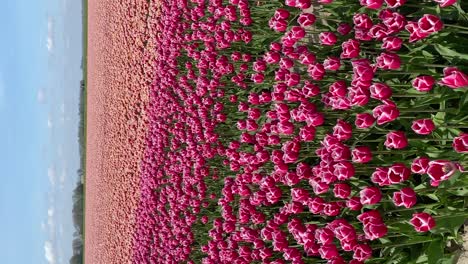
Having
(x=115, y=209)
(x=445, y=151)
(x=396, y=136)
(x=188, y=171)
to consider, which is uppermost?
(x=396, y=136)

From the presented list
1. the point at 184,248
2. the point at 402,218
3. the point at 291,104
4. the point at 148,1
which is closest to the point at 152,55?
the point at 148,1

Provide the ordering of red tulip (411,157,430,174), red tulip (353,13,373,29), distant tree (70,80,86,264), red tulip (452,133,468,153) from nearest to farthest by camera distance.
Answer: red tulip (452,133,468,153), red tulip (411,157,430,174), red tulip (353,13,373,29), distant tree (70,80,86,264)

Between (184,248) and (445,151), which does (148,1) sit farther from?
(445,151)

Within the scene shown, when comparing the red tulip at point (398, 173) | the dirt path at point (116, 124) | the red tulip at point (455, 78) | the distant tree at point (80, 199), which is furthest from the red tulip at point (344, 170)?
the distant tree at point (80, 199)

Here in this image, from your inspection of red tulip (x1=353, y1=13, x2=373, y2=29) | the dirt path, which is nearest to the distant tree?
the dirt path

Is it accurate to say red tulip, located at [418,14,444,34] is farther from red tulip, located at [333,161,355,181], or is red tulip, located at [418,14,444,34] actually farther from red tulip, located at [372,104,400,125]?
red tulip, located at [333,161,355,181]

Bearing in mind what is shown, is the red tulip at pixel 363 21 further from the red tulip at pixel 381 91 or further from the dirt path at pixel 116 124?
the dirt path at pixel 116 124
